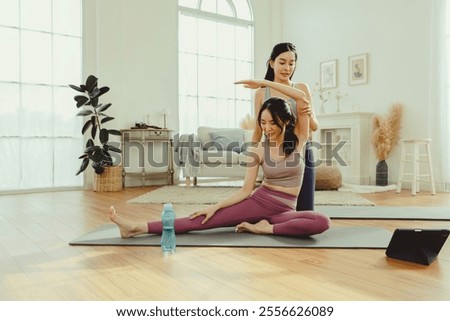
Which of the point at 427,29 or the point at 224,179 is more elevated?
the point at 427,29

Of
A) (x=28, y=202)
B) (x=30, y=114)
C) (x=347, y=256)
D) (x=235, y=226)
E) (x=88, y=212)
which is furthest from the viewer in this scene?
(x=30, y=114)

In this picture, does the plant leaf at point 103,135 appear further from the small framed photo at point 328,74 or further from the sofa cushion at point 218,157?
the small framed photo at point 328,74

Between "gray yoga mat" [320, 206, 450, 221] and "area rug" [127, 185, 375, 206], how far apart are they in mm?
270

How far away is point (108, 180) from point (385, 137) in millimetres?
3682

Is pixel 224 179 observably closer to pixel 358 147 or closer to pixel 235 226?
pixel 358 147

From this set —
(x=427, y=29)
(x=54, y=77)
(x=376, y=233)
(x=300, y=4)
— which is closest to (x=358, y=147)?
(x=427, y=29)

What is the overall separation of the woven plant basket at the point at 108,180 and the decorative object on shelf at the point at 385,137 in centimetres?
347

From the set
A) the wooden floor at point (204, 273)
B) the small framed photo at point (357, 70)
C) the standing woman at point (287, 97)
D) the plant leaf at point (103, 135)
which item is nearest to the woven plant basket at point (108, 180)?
the plant leaf at point (103, 135)

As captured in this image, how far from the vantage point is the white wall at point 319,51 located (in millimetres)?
5672

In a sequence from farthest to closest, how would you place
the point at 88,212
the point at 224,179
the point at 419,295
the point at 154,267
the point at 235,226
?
the point at 224,179
the point at 88,212
the point at 235,226
the point at 154,267
the point at 419,295

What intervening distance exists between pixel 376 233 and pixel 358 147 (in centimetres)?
375

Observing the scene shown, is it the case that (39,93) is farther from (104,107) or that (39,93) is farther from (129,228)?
(129,228)

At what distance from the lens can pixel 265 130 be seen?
A: 241 centimetres

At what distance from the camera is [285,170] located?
7.95 ft
